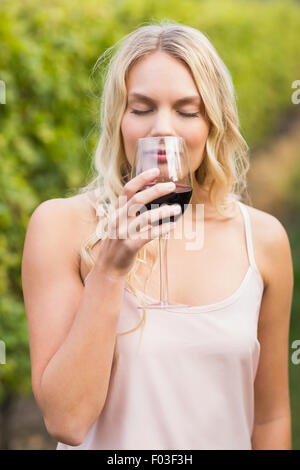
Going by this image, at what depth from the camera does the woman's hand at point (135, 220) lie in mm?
1919

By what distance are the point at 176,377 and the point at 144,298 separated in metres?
0.31

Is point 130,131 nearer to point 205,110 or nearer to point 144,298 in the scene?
point 205,110

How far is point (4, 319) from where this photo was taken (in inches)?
151

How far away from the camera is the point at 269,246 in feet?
8.98

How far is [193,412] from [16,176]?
80.9 inches

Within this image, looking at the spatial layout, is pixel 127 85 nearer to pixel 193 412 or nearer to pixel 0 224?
pixel 193 412

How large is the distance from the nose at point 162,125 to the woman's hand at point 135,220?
0.36 meters

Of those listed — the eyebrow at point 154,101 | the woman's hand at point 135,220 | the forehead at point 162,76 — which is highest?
the forehead at point 162,76
